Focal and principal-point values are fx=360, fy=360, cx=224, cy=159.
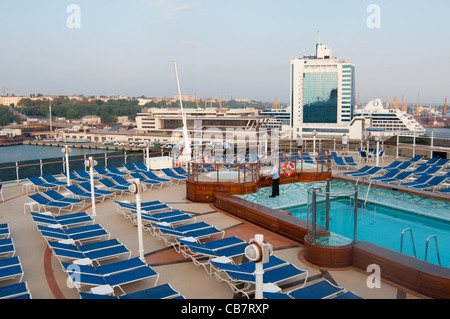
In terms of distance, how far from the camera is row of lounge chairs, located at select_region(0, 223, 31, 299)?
3.61 meters

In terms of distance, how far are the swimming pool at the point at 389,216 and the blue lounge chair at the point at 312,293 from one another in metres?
1.34

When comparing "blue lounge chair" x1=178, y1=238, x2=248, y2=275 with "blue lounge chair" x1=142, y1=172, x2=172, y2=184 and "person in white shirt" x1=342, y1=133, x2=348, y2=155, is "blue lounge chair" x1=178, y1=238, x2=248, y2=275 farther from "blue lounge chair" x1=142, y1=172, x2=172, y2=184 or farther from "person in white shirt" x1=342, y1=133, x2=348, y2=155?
"person in white shirt" x1=342, y1=133, x2=348, y2=155

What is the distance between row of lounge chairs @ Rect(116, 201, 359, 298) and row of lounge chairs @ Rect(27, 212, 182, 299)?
662 millimetres

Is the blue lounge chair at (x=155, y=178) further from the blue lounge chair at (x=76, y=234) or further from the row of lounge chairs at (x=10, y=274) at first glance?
the row of lounge chairs at (x=10, y=274)

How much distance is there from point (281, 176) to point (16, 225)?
6.28 m

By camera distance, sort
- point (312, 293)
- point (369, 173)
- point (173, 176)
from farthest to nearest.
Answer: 1. point (369, 173)
2. point (173, 176)
3. point (312, 293)

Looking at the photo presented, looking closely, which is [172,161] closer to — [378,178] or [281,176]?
[281,176]

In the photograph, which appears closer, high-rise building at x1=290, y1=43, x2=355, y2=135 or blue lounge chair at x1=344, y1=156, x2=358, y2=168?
blue lounge chair at x1=344, y1=156, x2=358, y2=168

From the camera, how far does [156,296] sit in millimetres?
3535

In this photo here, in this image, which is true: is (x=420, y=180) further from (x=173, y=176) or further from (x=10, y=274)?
(x=10, y=274)

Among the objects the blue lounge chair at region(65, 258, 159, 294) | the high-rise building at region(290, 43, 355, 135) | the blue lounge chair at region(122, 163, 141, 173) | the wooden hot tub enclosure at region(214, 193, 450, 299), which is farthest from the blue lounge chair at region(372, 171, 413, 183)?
the high-rise building at region(290, 43, 355, 135)

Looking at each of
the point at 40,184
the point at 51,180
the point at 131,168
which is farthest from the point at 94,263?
the point at 131,168

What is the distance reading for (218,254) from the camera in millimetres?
4738

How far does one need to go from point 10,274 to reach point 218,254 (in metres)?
2.44
